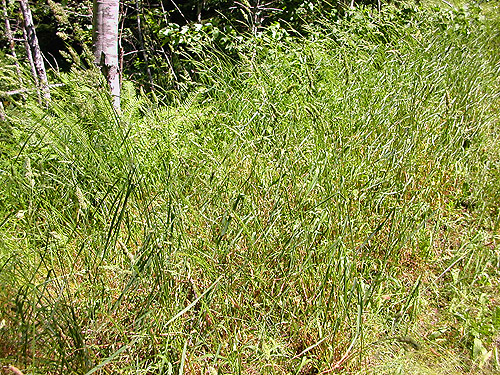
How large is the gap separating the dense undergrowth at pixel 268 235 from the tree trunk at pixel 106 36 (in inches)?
10.0

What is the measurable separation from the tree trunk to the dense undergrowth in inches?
10.0

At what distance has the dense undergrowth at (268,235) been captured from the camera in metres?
1.51

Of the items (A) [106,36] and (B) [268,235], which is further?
(A) [106,36]

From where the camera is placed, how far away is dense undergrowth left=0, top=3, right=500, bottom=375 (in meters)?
1.51

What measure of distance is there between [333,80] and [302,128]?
31.4 inches

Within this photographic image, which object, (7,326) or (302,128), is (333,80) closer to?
(302,128)

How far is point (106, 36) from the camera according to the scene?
300 cm

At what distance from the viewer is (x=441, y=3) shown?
5.54 meters

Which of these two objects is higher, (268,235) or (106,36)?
(106,36)

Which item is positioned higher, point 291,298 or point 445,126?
point 445,126

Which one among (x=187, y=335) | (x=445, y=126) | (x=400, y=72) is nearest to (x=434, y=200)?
(x=445, y=126)

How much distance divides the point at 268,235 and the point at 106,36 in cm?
203

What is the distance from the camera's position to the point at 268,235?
6.11 feet

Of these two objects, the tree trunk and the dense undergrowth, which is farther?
the tree trunk
